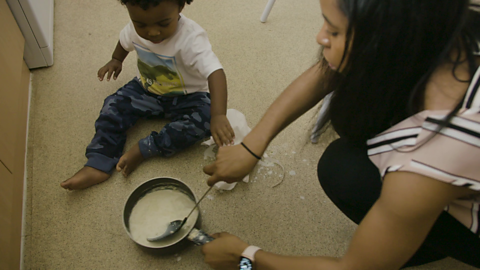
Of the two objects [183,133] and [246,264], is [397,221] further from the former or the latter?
[183,133]

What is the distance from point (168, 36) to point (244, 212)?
559mm

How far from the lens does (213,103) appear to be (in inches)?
36.4

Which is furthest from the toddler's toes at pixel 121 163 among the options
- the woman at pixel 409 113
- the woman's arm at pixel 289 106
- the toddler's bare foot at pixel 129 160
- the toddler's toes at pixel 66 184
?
the woman at pixel 409 113

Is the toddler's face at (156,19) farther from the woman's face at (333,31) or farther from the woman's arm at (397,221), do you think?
the woman's arm at (397,221)

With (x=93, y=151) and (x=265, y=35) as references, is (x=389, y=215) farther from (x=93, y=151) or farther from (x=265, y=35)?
(x=265, y=35)

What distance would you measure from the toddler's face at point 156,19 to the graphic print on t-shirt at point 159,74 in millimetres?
91

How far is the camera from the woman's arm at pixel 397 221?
447 mm

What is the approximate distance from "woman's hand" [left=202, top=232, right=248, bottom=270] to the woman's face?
42 cm

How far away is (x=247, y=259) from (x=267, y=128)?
0.29m

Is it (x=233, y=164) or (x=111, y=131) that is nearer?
(x=233, y=164)

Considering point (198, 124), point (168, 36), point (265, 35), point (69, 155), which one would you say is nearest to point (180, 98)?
point (198, 124)

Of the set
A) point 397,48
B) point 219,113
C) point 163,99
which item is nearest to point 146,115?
point 163,99

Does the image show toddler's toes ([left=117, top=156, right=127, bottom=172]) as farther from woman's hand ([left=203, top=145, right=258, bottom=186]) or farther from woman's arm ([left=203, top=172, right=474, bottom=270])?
woman's arm ([left=203, top=172, right=474, bottom=270])

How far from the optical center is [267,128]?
0.73 metres
